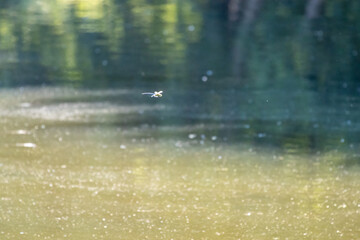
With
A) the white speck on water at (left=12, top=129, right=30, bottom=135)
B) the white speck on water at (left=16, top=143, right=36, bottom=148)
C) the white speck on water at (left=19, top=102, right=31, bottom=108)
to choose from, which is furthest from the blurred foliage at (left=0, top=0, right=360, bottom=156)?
the white speck on water at (left=16, top=143, right=36, bottom=148)

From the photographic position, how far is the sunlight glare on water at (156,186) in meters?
4.81

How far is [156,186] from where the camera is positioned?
5668mm

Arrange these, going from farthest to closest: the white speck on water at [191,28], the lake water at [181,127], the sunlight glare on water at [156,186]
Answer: the white speck on water at [191,28]
the lake water at [181,127]
the sunlight glare on water at [156,186]

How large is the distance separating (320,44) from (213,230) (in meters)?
7.66

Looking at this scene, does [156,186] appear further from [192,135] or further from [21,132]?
[21,132]

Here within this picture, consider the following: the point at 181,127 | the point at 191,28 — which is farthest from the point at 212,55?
the point at 181,127

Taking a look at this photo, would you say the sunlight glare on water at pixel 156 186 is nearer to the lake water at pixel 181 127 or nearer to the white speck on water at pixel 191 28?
the lake water at pixel 181 127

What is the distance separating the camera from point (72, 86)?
364 inches

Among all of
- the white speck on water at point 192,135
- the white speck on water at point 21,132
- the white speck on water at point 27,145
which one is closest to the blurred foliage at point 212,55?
the white speck on water at point 192,135

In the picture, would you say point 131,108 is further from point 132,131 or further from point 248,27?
point 248,27

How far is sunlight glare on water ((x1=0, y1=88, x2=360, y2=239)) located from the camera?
4.81 meters

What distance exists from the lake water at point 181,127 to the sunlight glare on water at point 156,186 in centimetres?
2

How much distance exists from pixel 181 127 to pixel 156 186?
1797mm

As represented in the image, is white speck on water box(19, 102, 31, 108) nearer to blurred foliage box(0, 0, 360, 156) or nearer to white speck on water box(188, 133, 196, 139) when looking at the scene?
blurred foliage box(0, 0, 360, 156)
